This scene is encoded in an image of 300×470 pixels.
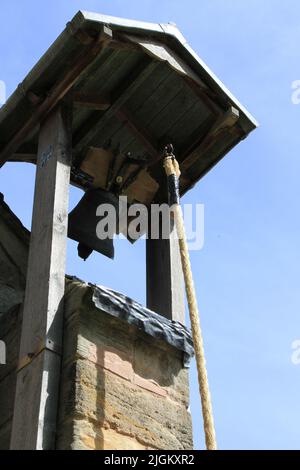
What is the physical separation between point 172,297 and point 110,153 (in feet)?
4.09

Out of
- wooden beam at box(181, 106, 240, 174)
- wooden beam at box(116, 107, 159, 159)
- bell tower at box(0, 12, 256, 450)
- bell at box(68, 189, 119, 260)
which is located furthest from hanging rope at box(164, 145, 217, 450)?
wooden beam at box(116, 107, 159, 159)

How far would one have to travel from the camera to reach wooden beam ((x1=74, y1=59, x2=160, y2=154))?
21.7 feet

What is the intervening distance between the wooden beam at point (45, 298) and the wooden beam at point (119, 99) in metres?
0.52

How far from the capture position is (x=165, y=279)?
6.42 m

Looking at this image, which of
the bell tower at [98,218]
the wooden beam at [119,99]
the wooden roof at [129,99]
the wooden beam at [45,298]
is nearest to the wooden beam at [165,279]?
the bell tower at [98,218]

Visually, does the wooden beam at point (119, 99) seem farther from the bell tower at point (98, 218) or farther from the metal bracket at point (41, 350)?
the metal bracket at point (41, 350)

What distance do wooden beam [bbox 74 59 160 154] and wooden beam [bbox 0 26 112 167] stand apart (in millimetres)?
466

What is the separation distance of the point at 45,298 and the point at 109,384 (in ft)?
1.83

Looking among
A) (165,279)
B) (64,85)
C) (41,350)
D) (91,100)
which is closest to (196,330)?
(41,350)

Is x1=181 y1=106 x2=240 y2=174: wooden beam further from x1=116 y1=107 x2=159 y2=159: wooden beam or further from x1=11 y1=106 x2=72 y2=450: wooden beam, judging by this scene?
x1=11 y1=106 x2=72 y2=450: wooden beam

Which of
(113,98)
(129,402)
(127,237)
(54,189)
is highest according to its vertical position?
(113,98)
